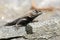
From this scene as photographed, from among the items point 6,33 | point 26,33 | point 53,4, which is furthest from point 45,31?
point 53,4

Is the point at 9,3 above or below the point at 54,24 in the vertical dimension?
above

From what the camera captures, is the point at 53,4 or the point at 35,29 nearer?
the point at 35,29

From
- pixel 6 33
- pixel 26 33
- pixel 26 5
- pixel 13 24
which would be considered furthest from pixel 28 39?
pixel 26 5

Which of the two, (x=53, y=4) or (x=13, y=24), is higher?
(x=53, y=4)

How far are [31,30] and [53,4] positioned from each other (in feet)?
4.55

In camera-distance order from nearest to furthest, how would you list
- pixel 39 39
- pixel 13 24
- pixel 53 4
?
1. pixel 39 39
2. pixel 13 24
3. pixel 53 4

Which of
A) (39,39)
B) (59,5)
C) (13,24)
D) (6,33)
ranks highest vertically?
(59,5)

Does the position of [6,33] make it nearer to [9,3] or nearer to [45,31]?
[45,31]

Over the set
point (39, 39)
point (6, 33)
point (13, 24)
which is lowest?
point (39, 39)

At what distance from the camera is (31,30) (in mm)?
2523

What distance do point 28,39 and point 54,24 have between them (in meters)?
0.35

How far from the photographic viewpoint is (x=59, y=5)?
3.82 m

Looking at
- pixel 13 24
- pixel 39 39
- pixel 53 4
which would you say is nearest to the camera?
pixel 39 39

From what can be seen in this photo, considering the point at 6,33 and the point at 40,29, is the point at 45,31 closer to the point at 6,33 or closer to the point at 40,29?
the point at 40,29
